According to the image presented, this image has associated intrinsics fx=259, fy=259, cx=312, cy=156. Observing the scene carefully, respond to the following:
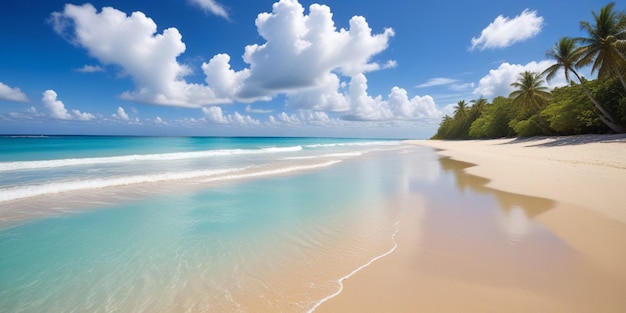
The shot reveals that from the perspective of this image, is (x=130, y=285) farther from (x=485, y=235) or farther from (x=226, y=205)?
(x=485, y=235)

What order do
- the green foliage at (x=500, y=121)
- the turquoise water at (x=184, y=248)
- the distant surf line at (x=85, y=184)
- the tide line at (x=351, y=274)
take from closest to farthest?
the tide line at (x=351, y=274) → the turquoise water at (x=184, y=248) → the distant surf line at (x=85, y=184) → the green foliage at (x=500, y=121)

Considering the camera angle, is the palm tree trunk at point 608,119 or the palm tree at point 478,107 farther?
the palm tree at point 478,107

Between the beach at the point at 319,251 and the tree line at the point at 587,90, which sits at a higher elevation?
the tree line at the point at 587,90

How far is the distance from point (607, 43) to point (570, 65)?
436 centimetres

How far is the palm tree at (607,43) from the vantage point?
22.8 meters

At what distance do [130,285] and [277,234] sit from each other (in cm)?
252

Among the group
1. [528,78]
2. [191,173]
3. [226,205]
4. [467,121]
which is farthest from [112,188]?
[467,121]

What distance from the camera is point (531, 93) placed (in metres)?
38.2

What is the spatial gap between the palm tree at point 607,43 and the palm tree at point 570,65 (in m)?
0.97

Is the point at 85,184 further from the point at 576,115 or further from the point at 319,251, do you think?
the point at 576,115

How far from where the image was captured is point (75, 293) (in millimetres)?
3322

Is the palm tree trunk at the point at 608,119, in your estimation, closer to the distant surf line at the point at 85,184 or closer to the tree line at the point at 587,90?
the tree line at the point at 587,90

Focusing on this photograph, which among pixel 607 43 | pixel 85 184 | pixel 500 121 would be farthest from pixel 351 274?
pixel 500 121

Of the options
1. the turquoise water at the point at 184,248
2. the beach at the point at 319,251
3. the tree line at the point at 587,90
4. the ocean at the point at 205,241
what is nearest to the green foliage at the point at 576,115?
the tree line at the point at 587,90
